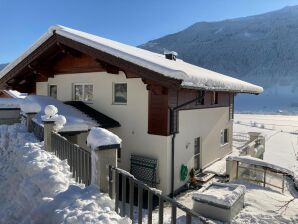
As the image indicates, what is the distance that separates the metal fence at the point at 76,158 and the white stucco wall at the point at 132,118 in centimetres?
359

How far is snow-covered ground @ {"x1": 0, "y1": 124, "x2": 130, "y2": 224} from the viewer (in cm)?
488

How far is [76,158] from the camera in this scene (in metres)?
6.70

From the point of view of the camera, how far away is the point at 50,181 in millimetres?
6164

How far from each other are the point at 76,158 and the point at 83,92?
720 centimetres

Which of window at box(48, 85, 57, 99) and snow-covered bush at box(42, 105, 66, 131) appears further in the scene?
window at box(48, 85, 57, 99)

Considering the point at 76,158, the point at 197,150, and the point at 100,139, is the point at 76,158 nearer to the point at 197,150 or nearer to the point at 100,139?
the point at 100,139

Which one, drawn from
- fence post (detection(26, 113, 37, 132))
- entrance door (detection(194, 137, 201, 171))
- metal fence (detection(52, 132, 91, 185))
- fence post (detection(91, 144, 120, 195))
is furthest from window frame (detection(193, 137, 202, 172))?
fence post (detection(91, 144, 120, 195))

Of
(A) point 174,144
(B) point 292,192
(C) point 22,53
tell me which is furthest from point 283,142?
(C) point 22,53

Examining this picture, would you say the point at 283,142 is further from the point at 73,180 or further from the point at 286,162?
the point at 73,180

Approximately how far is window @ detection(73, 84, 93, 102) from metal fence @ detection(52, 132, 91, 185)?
5268 mm

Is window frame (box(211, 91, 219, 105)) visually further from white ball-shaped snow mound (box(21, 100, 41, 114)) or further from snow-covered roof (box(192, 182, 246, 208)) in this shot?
white ball-shaped snow mound (box(21, 100, 41, 114))

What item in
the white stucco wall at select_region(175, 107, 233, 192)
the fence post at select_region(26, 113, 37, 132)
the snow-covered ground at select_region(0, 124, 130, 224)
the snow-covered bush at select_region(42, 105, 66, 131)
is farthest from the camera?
the white stucco wall at select_region(175, 107, 233, 192)

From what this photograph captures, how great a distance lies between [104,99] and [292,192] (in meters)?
9.40

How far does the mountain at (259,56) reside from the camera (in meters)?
117
